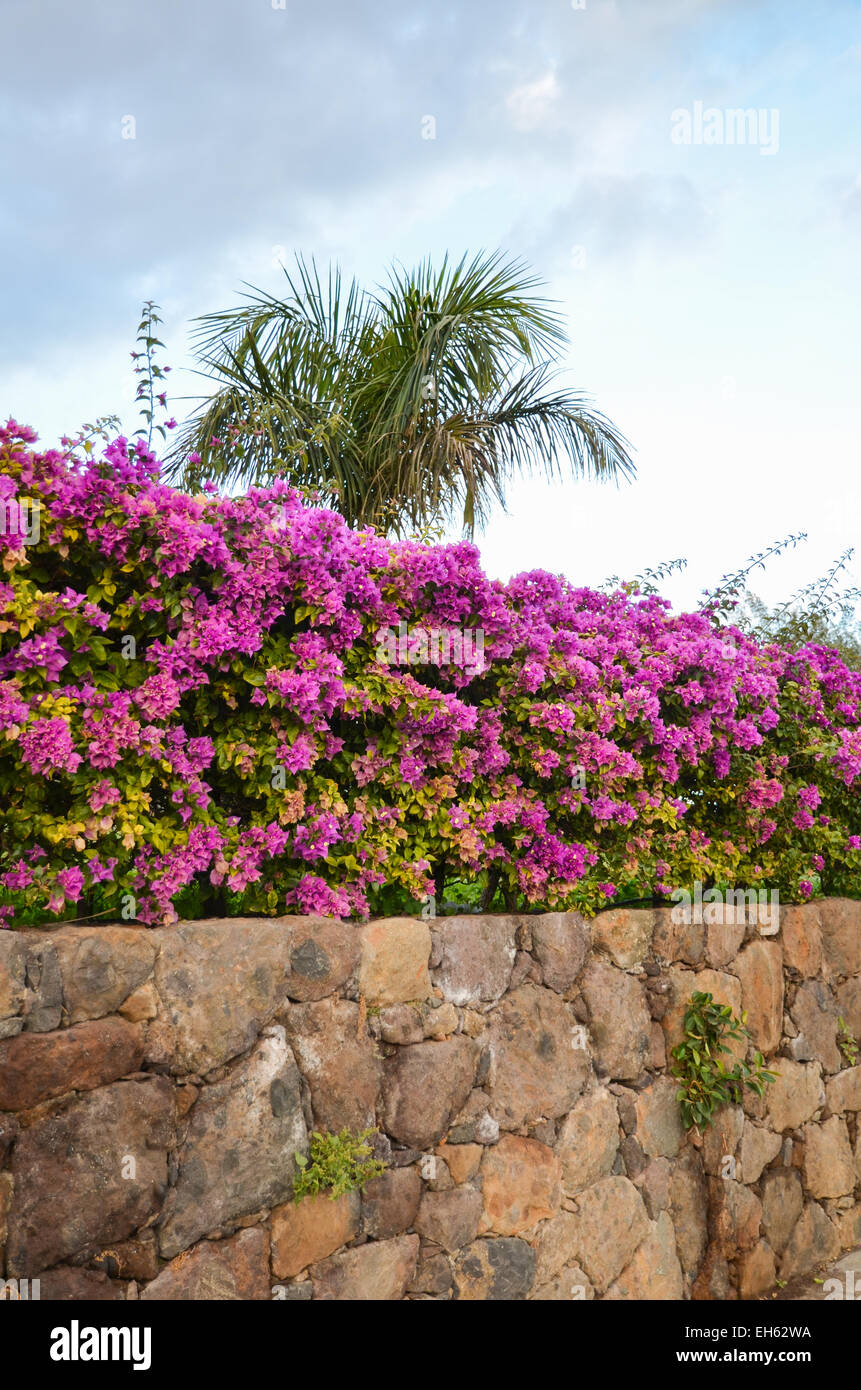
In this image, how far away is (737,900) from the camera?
16.9 ft

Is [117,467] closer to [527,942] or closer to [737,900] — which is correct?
[527,942]

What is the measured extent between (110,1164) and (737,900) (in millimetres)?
3383

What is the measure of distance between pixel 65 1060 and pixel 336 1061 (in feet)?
3.01

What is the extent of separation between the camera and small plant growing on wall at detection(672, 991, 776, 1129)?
15.0 ft

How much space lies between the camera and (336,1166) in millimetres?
3227

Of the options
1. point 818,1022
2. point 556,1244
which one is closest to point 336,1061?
point 556,1244

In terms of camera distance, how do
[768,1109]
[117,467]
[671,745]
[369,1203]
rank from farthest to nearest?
[768,1109]
[671,745]
[369,1203]
[117,467]

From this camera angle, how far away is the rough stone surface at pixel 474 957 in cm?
370

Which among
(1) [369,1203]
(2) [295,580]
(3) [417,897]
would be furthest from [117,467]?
(1) [369,1203]

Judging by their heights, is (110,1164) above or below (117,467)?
below

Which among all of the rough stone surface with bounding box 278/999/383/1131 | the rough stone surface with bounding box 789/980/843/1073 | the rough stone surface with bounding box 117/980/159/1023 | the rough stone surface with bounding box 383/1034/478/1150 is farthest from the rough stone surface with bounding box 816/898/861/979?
the rough stone surface with bounding box 117/980/159/1023

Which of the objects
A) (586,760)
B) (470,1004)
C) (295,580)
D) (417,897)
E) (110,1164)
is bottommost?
(110,1164)

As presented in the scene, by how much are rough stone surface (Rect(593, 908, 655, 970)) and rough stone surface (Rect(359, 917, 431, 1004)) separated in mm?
1024

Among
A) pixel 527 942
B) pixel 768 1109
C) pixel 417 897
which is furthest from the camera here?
pixel 768 1109
